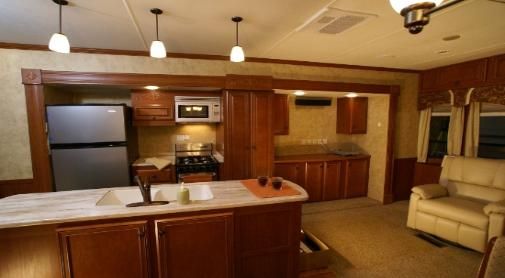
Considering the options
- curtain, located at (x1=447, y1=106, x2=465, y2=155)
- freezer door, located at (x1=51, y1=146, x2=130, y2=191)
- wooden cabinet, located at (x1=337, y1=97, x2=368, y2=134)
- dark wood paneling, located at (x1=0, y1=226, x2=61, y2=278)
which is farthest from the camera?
wooden cabinet, located at (x1=337, y1=97, x2=368, y2=134)

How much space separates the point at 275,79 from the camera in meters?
3.53

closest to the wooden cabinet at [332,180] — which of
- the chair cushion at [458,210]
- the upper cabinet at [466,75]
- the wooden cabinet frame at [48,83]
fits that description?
the chair cushion at [458,210]

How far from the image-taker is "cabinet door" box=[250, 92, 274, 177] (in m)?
3.47

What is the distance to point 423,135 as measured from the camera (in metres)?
4.23

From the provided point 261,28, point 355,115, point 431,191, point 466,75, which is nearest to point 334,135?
point 355,115

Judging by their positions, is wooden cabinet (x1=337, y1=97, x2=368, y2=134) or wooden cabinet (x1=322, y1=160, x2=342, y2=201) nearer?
wooden cabinet (x1=322, y1=160, x2=342, y2=201)

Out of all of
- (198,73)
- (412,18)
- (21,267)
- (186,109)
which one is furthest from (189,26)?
(21,267)

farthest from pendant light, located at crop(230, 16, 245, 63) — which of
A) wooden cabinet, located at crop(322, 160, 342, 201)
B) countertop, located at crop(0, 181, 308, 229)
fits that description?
wooden cabinet, located at crop(322, 160, 342, 201)

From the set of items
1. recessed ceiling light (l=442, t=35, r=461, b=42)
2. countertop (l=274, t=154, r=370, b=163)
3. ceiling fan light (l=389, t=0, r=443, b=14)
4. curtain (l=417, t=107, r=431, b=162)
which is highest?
recessed ceiling light (l=442, t=35, r=461, b=42)

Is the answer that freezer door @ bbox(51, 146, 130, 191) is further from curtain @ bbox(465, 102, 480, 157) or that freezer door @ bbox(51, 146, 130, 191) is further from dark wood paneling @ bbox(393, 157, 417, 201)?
curtain @ bbox(465, 102, 480, 157)

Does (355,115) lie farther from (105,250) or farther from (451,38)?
(105,250)

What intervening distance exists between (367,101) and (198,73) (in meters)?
3.41

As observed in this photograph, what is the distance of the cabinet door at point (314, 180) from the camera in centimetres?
416

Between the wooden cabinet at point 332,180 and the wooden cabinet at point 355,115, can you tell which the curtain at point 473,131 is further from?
the wooden cabinet at point 332,180
